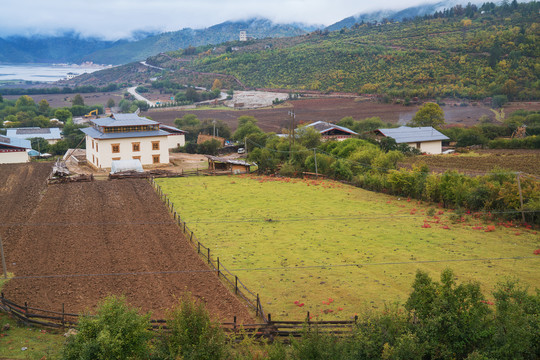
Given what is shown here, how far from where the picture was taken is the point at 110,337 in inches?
499

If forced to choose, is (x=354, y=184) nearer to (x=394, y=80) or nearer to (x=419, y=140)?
(x=419, y=140)

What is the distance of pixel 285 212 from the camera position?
3169cm

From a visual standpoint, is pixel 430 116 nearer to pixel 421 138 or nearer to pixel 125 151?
pixel 421 138

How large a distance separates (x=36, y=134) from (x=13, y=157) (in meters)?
20.5

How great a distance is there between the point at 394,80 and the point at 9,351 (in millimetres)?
102521

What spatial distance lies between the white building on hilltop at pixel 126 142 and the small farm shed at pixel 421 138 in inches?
993

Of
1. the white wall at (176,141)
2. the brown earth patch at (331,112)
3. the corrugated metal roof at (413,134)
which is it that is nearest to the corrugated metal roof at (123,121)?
the white wall at (176,141)

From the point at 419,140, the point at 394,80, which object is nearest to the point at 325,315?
the point at 419,140

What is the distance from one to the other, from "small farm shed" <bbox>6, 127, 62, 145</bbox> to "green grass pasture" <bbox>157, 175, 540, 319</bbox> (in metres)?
43.2

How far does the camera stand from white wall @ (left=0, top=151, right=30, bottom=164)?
180ft

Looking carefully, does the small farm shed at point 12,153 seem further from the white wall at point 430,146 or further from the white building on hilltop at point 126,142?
the white wall at point 430,146

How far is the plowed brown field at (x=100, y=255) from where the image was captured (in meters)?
18.5

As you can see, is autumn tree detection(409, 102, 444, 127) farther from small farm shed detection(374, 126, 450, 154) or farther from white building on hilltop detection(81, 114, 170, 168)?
white building on hilltop detection(81, 114, 170, 168)

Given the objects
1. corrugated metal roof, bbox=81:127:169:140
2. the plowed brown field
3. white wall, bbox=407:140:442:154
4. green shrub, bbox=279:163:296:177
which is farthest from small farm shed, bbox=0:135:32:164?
white wall, bbox=407:140:442:154
